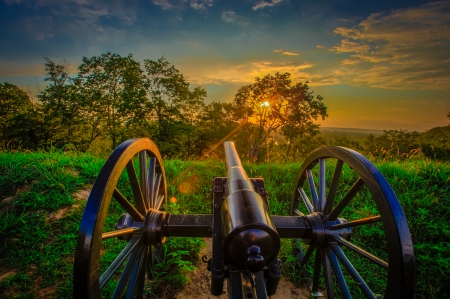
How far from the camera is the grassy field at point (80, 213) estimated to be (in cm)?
274

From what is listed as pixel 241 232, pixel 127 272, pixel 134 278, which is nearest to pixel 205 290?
pixel 134 278

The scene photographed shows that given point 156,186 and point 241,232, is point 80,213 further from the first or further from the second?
point 241,232

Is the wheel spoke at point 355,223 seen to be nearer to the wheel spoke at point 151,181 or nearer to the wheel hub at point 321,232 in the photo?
the wheel hub at point 321,232

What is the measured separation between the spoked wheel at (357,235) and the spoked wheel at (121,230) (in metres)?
1.59

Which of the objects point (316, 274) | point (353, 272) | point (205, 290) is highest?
point (353, 272)

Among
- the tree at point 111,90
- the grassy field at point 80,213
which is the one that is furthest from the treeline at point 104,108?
the grassy field at point 80,213

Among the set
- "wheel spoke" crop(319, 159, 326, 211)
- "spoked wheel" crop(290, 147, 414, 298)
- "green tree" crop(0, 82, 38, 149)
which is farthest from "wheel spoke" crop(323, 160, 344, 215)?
"green tree" crop(0, 82, 38, 149)

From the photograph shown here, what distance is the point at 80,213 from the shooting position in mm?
3746

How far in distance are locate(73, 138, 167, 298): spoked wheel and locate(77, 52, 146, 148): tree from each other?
69.2 feet

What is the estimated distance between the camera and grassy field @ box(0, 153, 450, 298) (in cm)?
274

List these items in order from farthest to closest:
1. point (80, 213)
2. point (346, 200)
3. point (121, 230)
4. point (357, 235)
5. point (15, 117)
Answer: point (15, 117)
point (80, 213)
point (357, 235)
point (346, 200)
point (121, 230)

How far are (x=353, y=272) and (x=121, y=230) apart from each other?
75.0 inches

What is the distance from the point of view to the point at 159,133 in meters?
23.8

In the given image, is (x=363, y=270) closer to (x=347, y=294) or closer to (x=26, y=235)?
(x=347, y=294)
